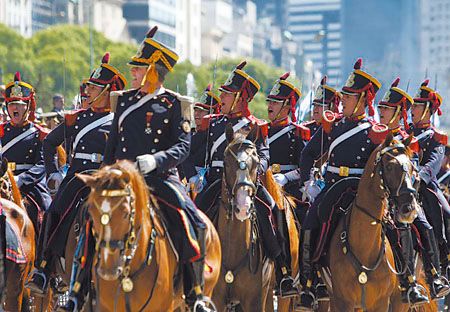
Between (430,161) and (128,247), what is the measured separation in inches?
322

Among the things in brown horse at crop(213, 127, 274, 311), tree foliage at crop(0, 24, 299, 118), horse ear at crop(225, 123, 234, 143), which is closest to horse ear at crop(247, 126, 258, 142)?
brown horse at crop(213, 127, 274, 311)

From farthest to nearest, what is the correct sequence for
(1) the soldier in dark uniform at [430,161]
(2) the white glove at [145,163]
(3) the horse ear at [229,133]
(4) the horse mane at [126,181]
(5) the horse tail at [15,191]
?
1. (1) the soldier in dark uniform at [430,161]
2. (5) the horse tail at [15,191]
3. (3) the horse ear at [229,133]
4. (2) the white glove at [145,163]
5. (4) the horse mane at [126,181]

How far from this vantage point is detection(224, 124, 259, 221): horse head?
14641 mm

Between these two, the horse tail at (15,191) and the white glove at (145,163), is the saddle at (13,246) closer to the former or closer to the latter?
the horse tail at (15,191)

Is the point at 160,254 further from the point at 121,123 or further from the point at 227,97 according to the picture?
the point at 227,97

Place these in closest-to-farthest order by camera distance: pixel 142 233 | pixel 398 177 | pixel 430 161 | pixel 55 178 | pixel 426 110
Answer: pixel 142 233
pixel 398 177
pixel 55 178
pixel 430 161
pixel 426 110

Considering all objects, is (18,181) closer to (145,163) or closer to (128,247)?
(145,163)

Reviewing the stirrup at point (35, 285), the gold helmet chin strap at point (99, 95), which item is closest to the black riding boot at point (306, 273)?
the gold helmet chin strap at point (99, 95)

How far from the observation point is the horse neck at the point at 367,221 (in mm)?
15781

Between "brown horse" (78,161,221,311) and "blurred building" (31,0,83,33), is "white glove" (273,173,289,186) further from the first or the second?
"blurred building" (31,0,83,33)

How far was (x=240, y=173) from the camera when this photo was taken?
14734 millimetres

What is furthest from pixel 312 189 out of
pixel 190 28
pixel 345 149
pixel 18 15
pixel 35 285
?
pixel 190 28

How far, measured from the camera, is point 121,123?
13758 mm

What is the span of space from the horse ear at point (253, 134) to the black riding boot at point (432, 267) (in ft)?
11.9
